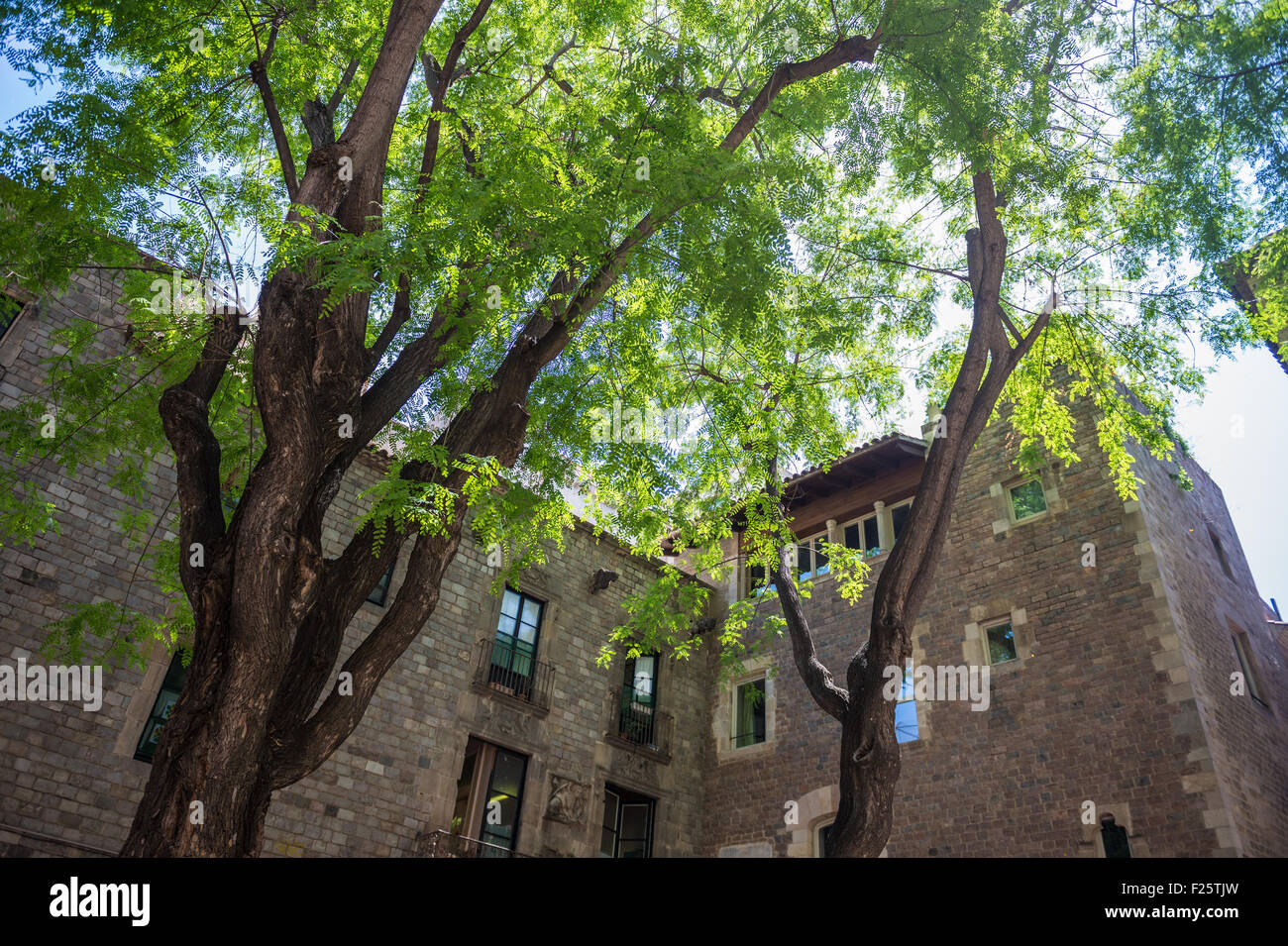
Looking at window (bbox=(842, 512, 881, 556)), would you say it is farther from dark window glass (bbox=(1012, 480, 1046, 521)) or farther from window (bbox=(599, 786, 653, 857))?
window (bbox=(599, 786, 653, 857))

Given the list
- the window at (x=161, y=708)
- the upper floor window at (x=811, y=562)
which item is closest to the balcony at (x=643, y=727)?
the upper floor window at (x=811, y=562)

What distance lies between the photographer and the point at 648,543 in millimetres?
9031

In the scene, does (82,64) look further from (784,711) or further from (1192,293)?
(784,711)

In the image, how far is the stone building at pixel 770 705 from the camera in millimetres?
9648

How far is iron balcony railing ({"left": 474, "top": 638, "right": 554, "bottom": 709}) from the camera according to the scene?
13141 mm

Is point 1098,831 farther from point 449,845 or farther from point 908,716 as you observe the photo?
point 449,845

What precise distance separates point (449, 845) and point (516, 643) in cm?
328

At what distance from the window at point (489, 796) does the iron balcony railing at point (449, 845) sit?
14 cm

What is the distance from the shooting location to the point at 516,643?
1385cm

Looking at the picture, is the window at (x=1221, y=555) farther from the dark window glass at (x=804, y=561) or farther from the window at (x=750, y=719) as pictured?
the window at (x=750, y=719)
